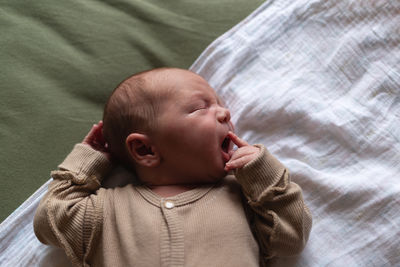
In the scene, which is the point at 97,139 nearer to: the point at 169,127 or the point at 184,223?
the point at 169,127

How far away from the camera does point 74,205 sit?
103cm

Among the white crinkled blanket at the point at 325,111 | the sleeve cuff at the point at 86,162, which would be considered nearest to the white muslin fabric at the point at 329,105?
the white crinkled blanket at the point at 325,111

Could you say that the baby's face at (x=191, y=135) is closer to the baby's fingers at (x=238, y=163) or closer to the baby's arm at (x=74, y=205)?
the baby's fingers at (x=238, y=163)

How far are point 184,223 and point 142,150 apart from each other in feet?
0.75

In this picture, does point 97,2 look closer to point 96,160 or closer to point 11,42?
Answer: point 11,42

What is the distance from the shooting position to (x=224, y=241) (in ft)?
3.17

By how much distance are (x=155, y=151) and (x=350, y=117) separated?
1.82ft

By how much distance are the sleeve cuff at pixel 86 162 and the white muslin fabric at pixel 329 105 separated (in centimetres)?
42

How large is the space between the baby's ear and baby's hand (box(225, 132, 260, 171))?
0.20 metres

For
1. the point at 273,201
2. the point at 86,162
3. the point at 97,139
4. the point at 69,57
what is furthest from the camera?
the point at 69,57

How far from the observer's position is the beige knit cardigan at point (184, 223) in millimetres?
960

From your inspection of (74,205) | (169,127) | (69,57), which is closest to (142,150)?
(169,127)

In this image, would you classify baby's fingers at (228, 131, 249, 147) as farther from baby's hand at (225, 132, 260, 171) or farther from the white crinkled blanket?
the white crinkled blanket

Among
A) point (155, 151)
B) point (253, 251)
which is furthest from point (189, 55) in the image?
point (253, 251)
